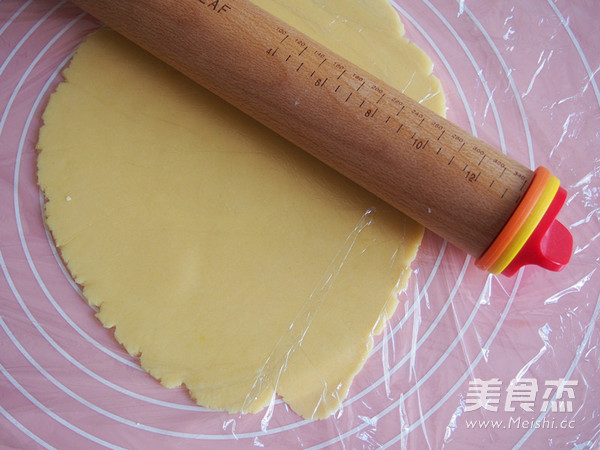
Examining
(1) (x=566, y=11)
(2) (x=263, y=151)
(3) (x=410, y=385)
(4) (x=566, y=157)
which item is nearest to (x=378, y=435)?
(3) (x=410, y=385)

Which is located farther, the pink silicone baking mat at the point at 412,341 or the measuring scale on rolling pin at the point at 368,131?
the pink silicone baking mat at the point at 412,341

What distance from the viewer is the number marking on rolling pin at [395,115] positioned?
711 millimetres

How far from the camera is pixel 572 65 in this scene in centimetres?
100

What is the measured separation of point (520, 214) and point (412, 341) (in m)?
0.31

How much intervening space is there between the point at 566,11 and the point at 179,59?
2.75 feet

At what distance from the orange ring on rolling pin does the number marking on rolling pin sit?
15mm

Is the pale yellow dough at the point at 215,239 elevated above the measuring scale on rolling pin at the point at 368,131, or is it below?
below

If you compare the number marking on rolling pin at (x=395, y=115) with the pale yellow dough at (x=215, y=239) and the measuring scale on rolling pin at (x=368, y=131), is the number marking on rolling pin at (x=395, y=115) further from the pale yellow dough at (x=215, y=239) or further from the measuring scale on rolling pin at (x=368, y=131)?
the pale yellow dough at (x=215, y=239)

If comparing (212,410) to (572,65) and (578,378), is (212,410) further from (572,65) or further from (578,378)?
(572,65)

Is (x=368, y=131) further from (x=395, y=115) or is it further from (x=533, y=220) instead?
(x=533, y=220)

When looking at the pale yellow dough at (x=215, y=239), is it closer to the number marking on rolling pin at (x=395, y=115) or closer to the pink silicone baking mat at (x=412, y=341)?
the pink silicone baking mat at (x=412, y=341)

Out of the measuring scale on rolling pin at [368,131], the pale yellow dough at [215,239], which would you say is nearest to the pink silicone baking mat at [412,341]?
the pale yellow dough at [215,239]

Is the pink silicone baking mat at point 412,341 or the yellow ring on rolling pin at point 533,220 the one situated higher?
the yellow ring on rolling pin at point 533,220

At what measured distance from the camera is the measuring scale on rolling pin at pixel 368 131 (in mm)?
707
